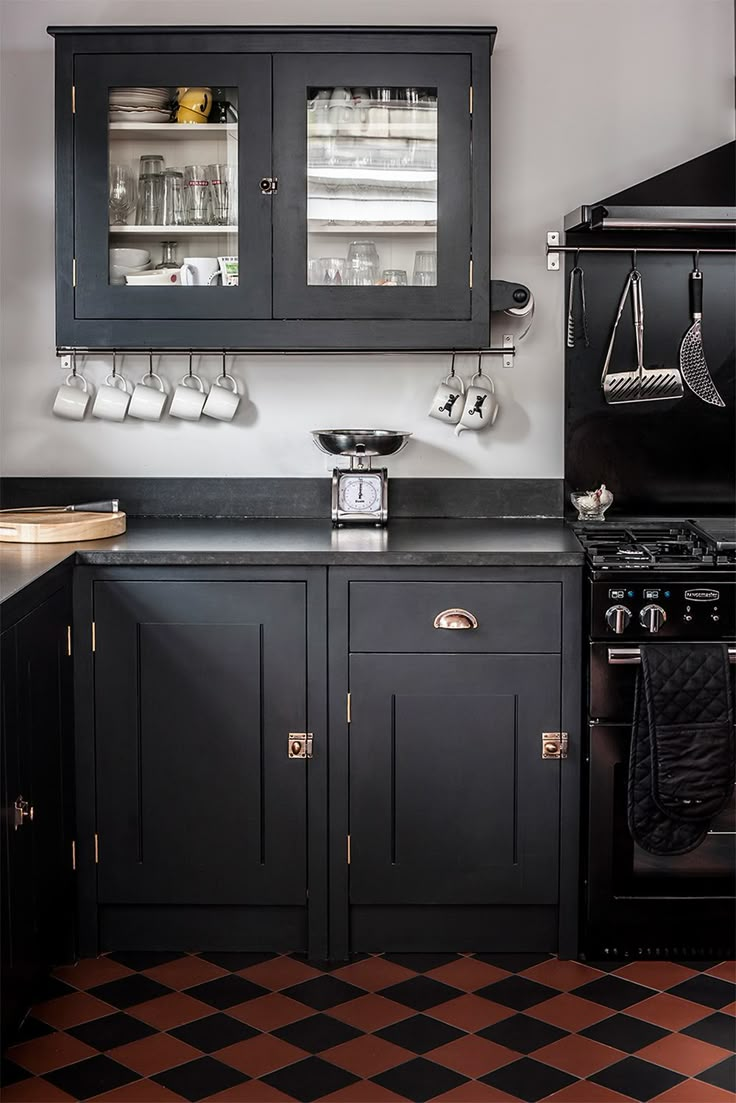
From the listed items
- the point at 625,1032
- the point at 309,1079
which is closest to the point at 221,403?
the point at 309,1079

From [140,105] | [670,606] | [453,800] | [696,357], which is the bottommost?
[453,800]

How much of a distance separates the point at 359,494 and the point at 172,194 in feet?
2.95

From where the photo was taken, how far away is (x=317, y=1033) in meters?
2.53

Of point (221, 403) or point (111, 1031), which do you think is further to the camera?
point (221, 403)

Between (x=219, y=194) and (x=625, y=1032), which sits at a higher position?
(x=219, y=194)

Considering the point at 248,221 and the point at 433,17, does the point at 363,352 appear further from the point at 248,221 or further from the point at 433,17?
the point at 433,17

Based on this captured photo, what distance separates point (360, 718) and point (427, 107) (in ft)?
4.98

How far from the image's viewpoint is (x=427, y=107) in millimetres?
3057

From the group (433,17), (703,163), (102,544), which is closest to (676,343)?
(703,163)

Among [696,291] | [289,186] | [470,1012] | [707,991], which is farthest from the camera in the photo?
[696,291]

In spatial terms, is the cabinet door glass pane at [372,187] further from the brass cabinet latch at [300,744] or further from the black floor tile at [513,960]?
the black floor tile at [513,960]

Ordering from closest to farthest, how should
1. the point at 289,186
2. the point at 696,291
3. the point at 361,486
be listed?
the point at 289,186, the point at 361,486, the point at 696,291

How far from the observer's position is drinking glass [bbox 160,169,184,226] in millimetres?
3111

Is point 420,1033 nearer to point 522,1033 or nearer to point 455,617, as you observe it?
point 522,1033
